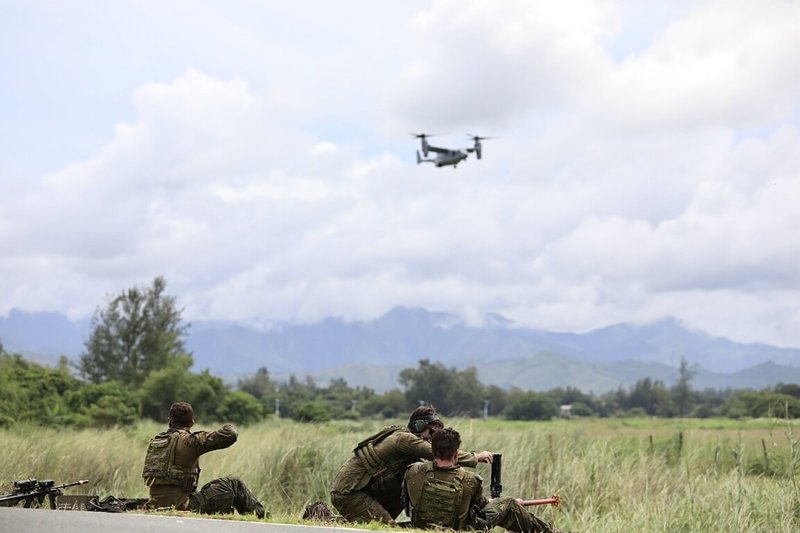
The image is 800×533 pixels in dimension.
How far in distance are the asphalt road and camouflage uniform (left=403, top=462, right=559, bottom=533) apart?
3.38 feet

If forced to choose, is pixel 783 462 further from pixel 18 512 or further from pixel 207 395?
pixel 207 395

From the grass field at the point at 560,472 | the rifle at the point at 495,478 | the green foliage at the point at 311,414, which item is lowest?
the grass field at the point at 560,472

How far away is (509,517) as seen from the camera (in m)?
8.87

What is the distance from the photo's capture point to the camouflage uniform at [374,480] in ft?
33.2

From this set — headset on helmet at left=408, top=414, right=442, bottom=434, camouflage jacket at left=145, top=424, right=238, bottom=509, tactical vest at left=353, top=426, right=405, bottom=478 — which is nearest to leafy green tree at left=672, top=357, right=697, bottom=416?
tactical vest at left=353, top=426, right=405, bottom=478

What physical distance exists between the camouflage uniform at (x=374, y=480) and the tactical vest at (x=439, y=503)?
39.6 inches

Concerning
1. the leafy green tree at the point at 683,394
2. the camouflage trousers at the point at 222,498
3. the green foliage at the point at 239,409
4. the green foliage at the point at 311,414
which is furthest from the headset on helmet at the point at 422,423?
the leafy green tree at the point at 683,394

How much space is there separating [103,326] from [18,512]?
159 ft

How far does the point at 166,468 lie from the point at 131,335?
46.9m

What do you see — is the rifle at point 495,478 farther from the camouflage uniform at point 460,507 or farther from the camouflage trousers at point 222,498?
the camouflage trousers at point 222,498

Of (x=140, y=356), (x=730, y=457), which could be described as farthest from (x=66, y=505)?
(x=140, y=356)

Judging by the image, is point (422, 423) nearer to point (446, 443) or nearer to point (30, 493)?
point (446, 443)

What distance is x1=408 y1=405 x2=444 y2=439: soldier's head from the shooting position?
10008 millimetres

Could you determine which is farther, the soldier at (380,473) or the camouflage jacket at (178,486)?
the camouflage jacket at (178,486)
